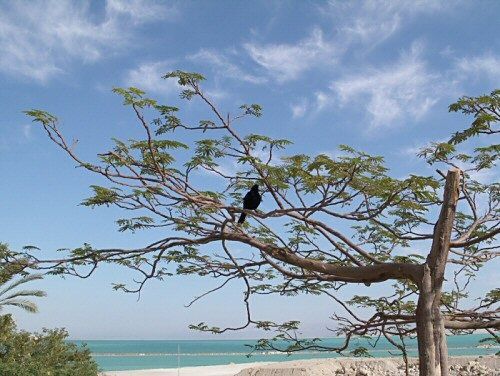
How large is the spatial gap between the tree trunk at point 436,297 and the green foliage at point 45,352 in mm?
6787

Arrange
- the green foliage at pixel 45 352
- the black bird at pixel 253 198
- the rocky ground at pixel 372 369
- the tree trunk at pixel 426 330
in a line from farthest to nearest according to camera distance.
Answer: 1. the rocky ground at pixel 372 369
2. the green foliage at pixel 45 352
3. the black bird at pixel 253 198
4. the tree trunk at pixel 426 330

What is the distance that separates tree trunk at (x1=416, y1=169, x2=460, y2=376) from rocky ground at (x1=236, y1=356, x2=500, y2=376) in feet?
42.7

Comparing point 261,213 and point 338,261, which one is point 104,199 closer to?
point 261,213

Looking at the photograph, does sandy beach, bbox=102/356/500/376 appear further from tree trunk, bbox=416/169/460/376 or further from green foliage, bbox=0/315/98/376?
tree trunk, bbox=416/169/460/376

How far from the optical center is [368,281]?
685 centimetres

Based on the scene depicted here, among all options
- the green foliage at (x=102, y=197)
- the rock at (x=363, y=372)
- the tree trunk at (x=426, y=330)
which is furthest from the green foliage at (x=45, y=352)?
the rock at (x=363, y=372)

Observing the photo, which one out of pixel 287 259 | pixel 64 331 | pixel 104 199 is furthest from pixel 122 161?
pixel 64 331

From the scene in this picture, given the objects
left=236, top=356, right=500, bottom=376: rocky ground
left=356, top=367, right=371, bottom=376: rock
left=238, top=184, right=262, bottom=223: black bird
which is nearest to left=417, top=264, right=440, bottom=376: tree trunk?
left=238, top=184, right=262, bottom=223: black bird

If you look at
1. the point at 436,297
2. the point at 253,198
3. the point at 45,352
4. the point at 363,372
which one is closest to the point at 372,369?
the point at 363,372

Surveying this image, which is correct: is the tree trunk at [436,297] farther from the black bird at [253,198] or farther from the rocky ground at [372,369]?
the rocky ground at [372,369]

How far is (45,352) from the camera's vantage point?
11664 millimetres

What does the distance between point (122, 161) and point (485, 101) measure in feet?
12.8

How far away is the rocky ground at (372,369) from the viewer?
61.8 ft

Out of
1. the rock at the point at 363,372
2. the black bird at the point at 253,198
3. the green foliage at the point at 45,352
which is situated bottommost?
the rock at the point at 363,372
